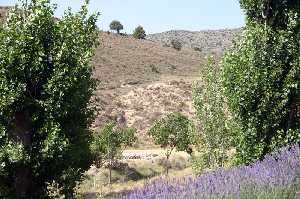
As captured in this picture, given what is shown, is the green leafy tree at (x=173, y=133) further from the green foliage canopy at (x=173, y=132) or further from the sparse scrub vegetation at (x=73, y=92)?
the sparse scrub vegetation at (x=73, y=92)

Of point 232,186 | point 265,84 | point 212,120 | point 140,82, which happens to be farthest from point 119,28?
point 232,186

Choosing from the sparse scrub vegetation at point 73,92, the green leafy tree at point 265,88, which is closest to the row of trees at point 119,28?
the sparse scrub vegetation at point 73,92

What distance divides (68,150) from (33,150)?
979 mm

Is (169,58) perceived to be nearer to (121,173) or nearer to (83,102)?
(121,173)

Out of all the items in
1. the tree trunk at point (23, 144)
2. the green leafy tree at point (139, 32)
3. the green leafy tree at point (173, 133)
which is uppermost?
the green leafy tree at point (139, 32)

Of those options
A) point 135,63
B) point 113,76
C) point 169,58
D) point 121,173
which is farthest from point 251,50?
point 169,58

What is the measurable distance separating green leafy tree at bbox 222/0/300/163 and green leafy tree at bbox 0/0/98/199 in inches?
165

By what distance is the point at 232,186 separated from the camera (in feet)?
24.4

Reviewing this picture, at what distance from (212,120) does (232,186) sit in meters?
10.8

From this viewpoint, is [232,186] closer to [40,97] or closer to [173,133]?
[40,97]

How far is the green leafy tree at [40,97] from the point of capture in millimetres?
12484

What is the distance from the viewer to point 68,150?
43.4 ft

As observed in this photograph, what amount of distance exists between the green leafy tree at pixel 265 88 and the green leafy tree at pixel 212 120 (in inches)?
138

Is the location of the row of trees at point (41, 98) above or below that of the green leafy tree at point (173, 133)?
above
